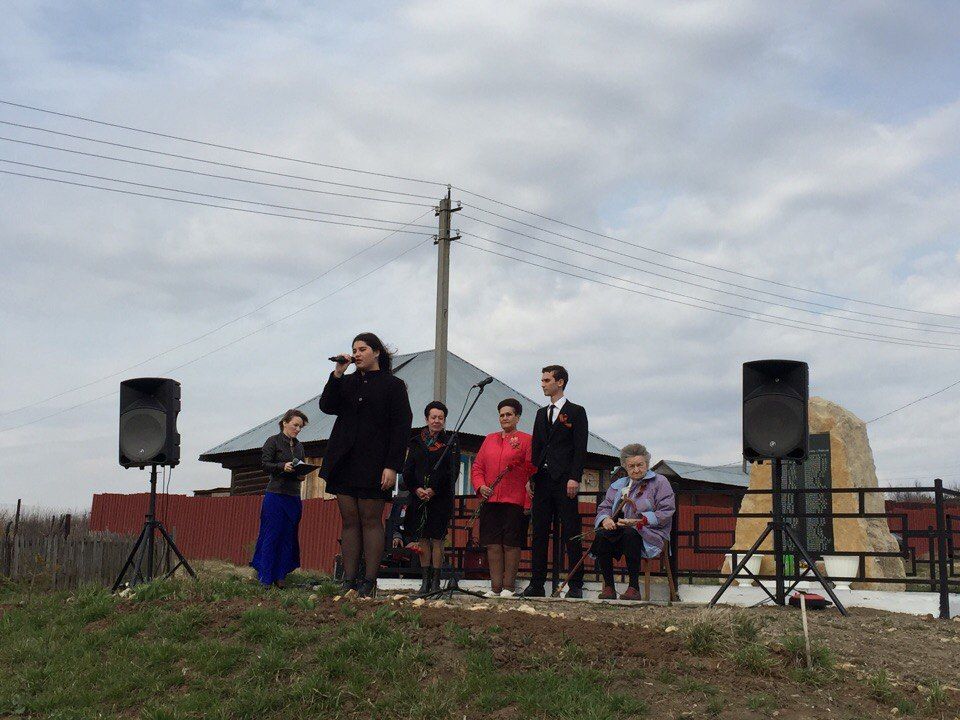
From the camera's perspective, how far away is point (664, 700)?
5.27 m

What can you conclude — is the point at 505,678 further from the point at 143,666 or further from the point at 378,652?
the point at 143,666

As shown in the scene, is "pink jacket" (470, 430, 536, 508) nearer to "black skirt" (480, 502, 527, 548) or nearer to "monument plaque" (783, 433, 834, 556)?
"black skirt" (480, 502, 527, 548)

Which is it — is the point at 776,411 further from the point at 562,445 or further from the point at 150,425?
the point at 150,425

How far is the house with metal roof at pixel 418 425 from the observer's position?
26.2 metres

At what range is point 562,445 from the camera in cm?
905

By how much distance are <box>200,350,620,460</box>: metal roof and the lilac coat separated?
16.6 metres

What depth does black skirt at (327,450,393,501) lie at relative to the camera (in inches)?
299

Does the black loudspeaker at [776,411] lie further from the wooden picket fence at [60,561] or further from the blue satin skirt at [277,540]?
the wooden picket fence at [60,561]

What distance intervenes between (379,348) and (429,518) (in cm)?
188

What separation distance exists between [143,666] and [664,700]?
3.13 meters

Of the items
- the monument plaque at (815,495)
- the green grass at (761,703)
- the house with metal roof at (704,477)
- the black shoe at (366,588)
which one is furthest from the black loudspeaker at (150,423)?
the house with metal roof at (704,477)

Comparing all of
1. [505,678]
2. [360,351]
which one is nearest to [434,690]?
[505,678]

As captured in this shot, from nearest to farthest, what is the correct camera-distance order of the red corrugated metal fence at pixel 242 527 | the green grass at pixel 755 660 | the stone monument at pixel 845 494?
the green grass at pixel 755 660 → the stone monument at pixel 845 494 → the red corrugated metal fence at pixel 242 527

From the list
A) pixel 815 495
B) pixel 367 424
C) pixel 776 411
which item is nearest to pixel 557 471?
pixel 776 411
